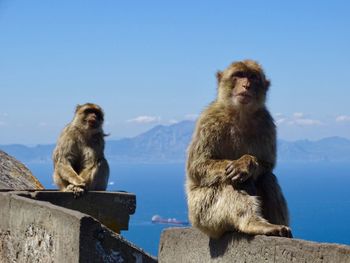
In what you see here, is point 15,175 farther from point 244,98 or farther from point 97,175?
point 244,98

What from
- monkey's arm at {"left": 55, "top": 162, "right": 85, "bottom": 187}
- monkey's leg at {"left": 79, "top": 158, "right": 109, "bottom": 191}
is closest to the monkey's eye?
monkey's arm at {"left": 55, "top": 162, "right": 85, "bottom": 187}

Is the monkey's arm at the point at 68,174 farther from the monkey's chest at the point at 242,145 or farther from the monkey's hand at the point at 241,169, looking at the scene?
the monkey's hand at the point at 241,169

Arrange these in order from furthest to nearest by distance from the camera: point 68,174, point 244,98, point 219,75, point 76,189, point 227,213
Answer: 1. point 68,174
2. point 76,189
3. point 219,75
4. point 244,98
5. point 227,213

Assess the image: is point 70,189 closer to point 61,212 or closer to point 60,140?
point 60,140

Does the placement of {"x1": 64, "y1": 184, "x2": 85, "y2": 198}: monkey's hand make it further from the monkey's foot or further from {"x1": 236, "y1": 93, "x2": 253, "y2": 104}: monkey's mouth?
the monkey's foot

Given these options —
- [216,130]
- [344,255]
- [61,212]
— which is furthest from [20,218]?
[344,255]

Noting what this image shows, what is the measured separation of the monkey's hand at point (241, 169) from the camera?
14.6 feet

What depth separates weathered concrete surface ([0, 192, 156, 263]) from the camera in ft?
16.7

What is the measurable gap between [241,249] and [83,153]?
567cm

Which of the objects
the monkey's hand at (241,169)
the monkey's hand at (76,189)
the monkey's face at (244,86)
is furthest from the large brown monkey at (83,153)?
the monkey's hand at (241,169)

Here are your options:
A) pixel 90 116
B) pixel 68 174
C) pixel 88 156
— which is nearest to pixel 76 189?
pixel 68 174

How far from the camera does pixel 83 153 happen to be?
9711 millimetres

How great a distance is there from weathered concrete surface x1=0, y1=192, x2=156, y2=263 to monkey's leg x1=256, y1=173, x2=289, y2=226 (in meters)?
1.20

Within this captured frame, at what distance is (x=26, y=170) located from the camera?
10922mm
